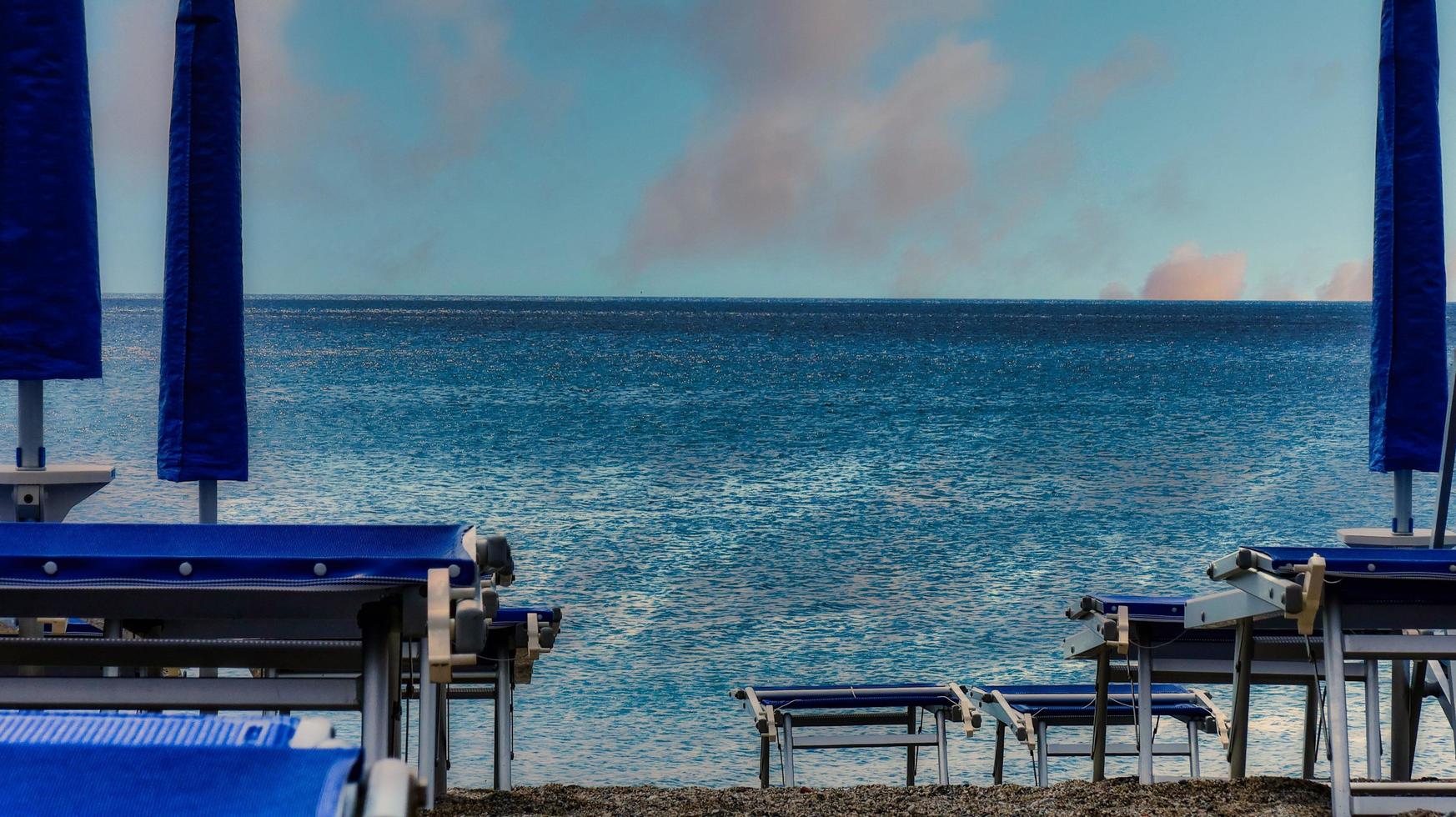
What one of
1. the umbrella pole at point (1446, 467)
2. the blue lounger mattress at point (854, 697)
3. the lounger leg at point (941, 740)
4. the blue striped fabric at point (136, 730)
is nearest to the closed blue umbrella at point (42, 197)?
the blue striped fabric at point (136, 730)

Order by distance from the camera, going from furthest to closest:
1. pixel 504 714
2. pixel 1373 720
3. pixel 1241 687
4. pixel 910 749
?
pixel 910 749
pixel 504 714
pixel 1241 687
pixel 1373 720

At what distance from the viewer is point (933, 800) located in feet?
17.6

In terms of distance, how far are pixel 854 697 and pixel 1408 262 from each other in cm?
278

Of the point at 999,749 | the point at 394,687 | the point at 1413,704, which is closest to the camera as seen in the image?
the point at 394,687

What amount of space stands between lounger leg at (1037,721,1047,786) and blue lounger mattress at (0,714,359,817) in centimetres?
559

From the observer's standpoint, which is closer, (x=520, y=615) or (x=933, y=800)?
(x=933, y=800)

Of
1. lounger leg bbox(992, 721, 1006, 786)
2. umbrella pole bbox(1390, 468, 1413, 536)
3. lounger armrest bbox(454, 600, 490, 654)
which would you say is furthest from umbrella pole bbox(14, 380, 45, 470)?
lounger leg bbox(992, 721, 1006, 786)

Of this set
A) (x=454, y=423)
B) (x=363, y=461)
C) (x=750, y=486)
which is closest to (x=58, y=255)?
(x=750, y=486)

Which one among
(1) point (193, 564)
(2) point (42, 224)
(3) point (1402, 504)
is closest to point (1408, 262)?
(3) point (1402, 504)

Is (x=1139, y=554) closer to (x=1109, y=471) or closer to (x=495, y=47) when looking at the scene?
(x=1109, y=471)

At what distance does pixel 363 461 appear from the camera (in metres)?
36.5

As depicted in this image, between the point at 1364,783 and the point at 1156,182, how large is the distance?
3023 inches

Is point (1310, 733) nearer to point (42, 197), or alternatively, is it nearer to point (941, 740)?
point (941, 740)

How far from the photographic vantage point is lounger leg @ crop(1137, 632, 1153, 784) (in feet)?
17.3
